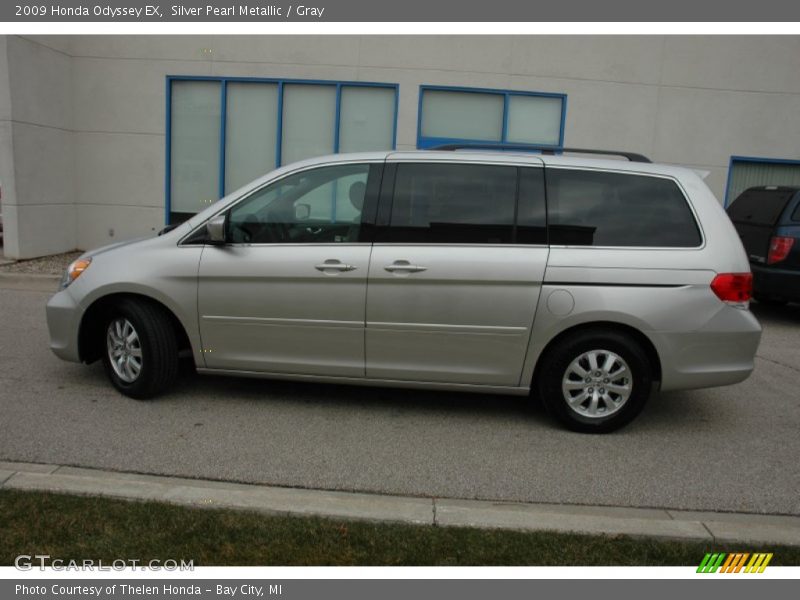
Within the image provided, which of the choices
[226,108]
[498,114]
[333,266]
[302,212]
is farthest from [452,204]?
[226,108]

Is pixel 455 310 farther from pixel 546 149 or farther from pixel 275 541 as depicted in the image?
pixel 275 541

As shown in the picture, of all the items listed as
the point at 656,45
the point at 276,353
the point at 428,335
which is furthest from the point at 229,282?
the point at 656,45

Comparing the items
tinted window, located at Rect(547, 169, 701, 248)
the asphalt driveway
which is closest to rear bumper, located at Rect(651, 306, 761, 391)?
the asphalt driveway

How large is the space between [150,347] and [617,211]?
11.2ft

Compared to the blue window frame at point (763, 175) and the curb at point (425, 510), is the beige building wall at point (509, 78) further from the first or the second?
the curb at point (425, 510)

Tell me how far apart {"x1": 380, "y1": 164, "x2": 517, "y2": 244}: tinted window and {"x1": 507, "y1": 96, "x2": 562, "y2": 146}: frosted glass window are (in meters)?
7.82

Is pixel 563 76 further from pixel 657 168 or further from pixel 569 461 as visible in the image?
pixel 569 461

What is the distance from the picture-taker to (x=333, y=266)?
14.9 ft

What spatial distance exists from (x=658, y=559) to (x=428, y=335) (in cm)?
201

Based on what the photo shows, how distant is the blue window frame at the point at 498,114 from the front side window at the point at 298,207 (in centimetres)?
739

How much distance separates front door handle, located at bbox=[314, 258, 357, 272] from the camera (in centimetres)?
452

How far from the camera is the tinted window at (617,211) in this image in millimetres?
4445

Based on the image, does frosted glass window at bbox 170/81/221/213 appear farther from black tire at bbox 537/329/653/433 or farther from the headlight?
black tire at bbox 537/329/653/433
